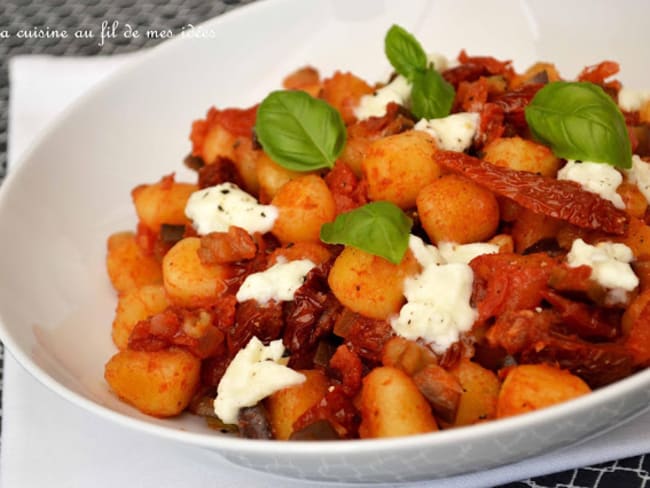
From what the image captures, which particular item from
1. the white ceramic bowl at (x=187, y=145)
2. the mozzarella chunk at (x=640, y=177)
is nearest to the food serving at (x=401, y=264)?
the mozzarella chunk at (x=640, y=177)

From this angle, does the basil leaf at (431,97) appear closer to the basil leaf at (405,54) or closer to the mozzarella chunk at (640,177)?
the basil leaf at (405,54)

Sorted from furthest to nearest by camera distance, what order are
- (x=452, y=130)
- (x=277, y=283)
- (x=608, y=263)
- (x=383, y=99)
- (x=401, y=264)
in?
(x=383, y=99), (x=452, y=130), (x=277, y=283), (x=401, y=264), (x=608, y=263)

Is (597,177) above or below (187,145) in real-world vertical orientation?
above

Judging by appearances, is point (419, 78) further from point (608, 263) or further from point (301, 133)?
point (608, 263)

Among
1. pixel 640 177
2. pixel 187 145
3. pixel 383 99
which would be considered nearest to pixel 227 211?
pixel 383 99

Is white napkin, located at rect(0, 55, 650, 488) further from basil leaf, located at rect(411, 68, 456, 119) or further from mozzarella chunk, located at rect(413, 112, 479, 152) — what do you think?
basil leaf, located at rect(411, 68, 456, 119)

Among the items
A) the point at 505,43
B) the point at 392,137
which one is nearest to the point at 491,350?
the point at 392,137
